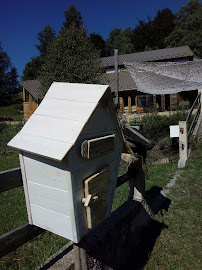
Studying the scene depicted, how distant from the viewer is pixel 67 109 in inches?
54.1

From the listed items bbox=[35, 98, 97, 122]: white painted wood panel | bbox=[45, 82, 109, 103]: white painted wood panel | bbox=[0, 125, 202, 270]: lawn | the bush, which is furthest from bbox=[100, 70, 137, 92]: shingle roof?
bbox=[35, 98, 97, 122]: white painted wood panel

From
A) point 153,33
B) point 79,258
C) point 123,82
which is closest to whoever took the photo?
point 79,258

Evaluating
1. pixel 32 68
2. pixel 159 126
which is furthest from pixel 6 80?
pixel 159 126

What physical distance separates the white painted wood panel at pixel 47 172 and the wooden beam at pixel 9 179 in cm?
19

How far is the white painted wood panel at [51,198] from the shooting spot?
136 cm

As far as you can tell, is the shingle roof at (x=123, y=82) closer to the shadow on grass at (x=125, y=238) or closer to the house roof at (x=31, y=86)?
the house roof at (x=31, y=86)

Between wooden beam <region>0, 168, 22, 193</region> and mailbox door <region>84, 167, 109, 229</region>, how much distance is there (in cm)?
55

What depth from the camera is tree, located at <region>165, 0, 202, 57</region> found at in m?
36.2

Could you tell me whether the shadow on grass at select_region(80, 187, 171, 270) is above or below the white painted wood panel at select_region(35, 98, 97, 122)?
below

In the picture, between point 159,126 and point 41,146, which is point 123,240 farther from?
point 159,126

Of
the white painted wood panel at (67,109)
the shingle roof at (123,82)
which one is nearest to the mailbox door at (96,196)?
the white painted wood panel at (67,109)

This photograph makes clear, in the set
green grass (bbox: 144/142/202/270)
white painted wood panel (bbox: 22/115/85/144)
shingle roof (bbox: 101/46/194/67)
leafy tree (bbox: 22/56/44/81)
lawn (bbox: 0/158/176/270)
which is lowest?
green grass (bbox: 144/142/202/270)

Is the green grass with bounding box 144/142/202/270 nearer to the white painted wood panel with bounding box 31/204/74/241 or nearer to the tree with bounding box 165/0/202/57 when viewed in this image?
the white painted wood panel with bounding box 31/204/74/241

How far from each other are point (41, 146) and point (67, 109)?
10.6 inches
